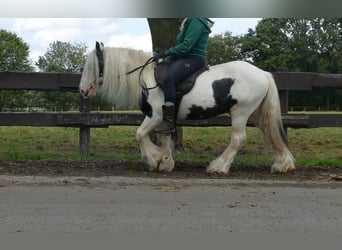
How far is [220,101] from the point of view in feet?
21.4

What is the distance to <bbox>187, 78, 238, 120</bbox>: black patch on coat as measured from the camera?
647 centimetres

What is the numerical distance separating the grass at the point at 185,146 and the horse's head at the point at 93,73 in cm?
153

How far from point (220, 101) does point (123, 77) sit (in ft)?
4.65

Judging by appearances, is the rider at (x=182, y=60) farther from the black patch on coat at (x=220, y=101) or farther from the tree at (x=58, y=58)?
the tree at (x=58, y=58)

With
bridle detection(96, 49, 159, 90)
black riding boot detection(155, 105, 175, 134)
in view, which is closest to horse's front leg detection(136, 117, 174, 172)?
black riding boot detection(155, 105, 175, 134)

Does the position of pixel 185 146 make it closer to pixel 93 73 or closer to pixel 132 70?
pixel 132 70

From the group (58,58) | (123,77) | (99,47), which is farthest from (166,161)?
(58,58)

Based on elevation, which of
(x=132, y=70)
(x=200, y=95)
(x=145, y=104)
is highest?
(x=132, y=70)

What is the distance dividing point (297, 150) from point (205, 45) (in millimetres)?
5097

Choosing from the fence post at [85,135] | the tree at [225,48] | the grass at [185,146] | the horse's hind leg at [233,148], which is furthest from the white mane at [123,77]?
the tree at [225,48]

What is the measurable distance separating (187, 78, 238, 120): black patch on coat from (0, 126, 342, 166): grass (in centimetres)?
134

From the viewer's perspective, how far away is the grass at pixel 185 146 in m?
8.19

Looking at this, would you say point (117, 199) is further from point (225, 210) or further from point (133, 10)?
point (133, 10)

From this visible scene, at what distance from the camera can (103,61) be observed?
6.57 metres
